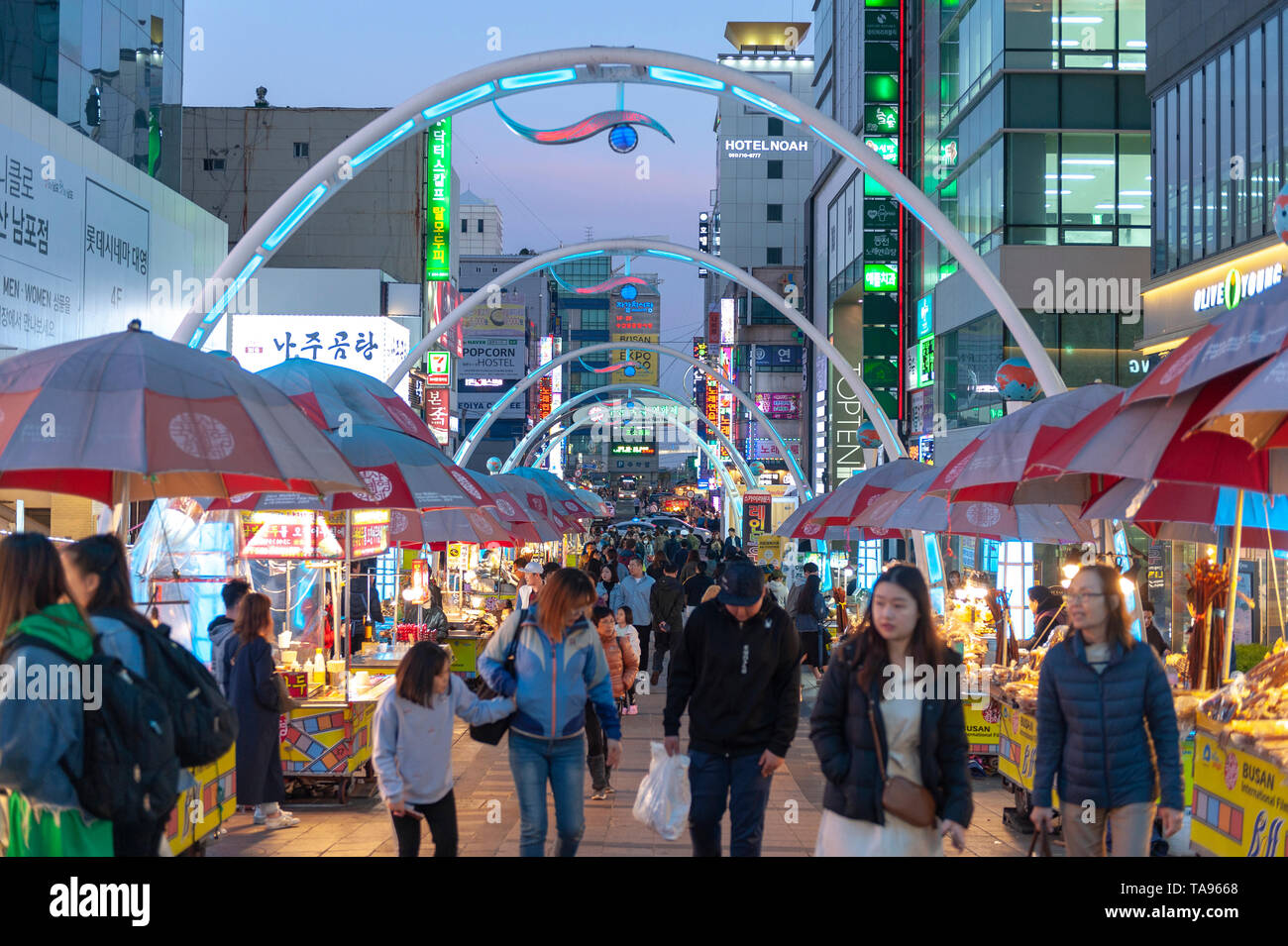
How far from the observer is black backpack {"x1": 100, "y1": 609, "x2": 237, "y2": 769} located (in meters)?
5.03

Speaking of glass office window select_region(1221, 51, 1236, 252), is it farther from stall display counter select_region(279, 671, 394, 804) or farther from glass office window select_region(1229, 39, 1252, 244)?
stall display counter select_region(279, 671, 394, 804)

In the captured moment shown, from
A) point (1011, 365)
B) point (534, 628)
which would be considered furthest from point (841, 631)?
point (534, 628)

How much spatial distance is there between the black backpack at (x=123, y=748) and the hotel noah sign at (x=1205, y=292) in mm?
14931

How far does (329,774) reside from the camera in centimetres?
1134

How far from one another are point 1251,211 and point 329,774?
14069 millimetres

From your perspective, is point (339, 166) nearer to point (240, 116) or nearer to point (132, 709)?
point (132, 709)

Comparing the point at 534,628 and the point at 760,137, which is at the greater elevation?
the point at 760,137

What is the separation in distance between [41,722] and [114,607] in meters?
0.66

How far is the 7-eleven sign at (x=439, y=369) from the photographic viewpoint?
4659 centimetres

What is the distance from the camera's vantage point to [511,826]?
10344mm

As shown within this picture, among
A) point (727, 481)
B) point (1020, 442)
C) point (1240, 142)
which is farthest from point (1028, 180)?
point (727, 481)

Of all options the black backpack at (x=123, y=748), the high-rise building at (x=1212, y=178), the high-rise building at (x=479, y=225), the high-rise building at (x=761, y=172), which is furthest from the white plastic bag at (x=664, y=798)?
the high-rise building at (x=479, y=225)

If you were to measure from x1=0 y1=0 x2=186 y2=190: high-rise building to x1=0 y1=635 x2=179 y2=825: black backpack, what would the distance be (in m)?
15.0

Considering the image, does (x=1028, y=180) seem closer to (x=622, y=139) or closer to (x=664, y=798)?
(x=622, y=139)
